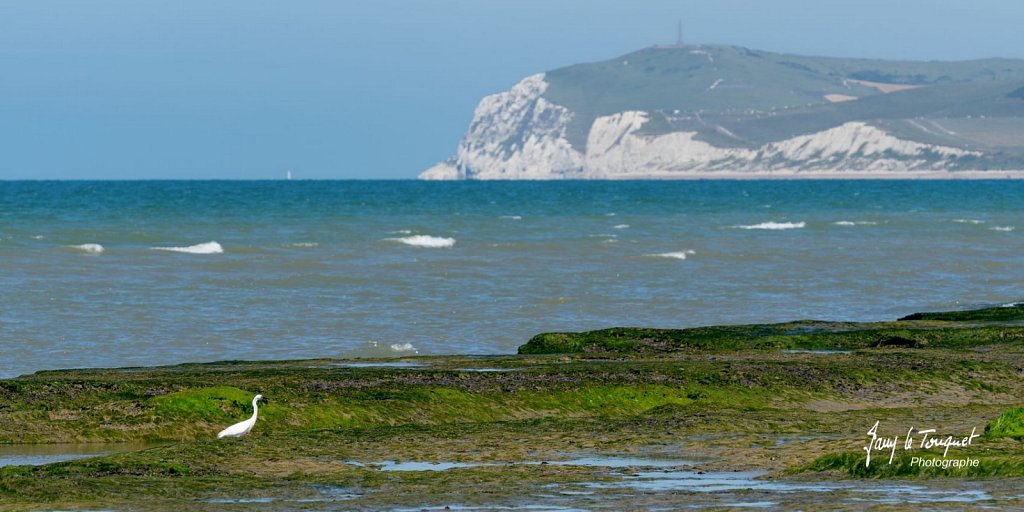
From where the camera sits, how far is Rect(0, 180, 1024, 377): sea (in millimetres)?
37656

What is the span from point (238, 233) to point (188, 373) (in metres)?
65.6

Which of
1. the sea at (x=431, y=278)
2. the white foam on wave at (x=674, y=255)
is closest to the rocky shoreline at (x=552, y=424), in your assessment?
the sea at (x=431, y=278)

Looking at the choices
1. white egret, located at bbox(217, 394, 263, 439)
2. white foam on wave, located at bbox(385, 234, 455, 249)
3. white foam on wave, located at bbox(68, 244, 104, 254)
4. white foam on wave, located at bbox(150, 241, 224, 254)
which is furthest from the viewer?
white foam on wave, located at bbox(385, 234, 455, 249)

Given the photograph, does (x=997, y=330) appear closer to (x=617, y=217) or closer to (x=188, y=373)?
(x=188, y=373)

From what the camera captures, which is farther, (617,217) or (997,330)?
(617,217)

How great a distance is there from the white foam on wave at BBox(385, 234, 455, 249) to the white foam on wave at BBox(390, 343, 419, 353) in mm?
41062

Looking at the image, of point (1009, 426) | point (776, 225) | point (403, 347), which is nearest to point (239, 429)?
point (1009, 426)

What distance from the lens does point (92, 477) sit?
608 inches

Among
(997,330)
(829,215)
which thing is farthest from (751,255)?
(829,215)

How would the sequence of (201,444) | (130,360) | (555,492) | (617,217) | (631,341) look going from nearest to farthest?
(555,492) < (201,444) < (631,341) < (130,360) < (617,217)

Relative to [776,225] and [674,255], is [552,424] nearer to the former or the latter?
[674,255]

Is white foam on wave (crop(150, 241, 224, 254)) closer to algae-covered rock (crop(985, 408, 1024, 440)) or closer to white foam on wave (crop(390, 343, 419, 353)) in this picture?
white foam on wave (crop(390, 343, 419, 353))

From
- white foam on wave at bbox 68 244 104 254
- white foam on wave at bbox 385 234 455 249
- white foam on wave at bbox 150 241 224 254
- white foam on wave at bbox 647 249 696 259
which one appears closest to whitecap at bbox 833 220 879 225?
white foam on wave at bbox 385 234 455 249

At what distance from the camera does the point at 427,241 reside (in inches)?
3172
